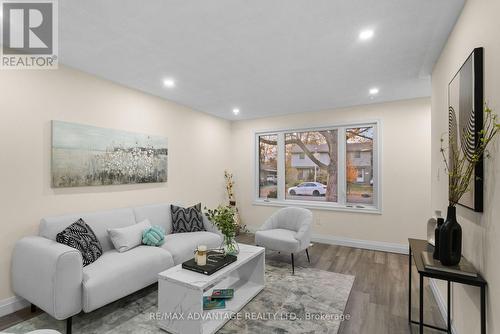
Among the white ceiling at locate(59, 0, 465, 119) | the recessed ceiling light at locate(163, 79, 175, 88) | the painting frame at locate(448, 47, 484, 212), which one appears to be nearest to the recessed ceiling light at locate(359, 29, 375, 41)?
the white ceiling at locate(59, 0, 465, 119)

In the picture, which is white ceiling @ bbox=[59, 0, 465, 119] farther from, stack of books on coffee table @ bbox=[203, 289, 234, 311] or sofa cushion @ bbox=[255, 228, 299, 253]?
stack of books on coffee table @ bbox=[203, 289, 234, 311]

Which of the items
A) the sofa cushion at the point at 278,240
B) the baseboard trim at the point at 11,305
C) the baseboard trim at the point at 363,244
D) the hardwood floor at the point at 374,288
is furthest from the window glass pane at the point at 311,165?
the baseboard trim at the point at 11,305

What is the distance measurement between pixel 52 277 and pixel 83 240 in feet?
1.52

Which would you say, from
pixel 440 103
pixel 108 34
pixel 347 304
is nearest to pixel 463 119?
pixel 440 103

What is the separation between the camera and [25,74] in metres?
2.49

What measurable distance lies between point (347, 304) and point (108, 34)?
3443mm

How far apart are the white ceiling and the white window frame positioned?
2.98 feet

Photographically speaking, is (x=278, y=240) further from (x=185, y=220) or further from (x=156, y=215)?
(x=156, y=215)

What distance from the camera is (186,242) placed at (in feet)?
10.3

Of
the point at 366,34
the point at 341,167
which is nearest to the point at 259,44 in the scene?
the point at 366,34

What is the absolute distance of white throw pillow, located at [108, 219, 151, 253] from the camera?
272cm

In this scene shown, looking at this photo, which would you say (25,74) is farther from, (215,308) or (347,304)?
(347,304)

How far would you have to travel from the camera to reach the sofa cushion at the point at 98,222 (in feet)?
8.09

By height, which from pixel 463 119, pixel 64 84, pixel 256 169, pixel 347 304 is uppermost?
pixel 64 84
